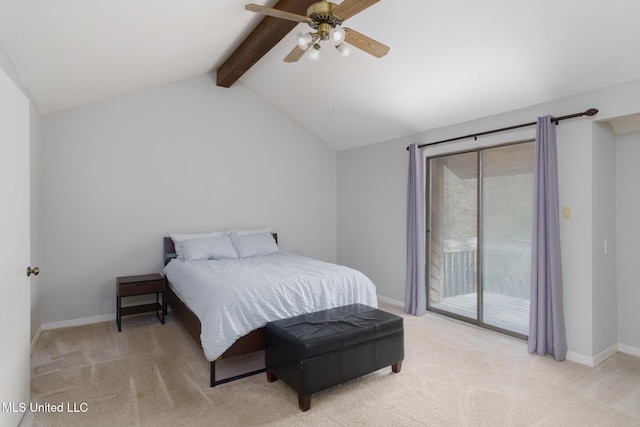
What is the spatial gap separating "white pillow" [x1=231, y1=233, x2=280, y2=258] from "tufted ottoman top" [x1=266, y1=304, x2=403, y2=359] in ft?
5.79

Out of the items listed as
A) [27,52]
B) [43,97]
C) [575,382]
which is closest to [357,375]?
[575,382]

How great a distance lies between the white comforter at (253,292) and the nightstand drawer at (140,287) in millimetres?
236

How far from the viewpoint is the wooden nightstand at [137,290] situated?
145 inches

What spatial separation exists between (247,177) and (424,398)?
358 cm

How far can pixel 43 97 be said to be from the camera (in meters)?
3.25

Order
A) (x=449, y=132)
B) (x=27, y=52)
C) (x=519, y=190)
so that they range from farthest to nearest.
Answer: (x=449, y=132) < (x=519, y=190) < (x=27, y=52)

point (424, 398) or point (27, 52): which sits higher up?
point (27, 52)

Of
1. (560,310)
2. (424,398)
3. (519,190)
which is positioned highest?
(519,190)

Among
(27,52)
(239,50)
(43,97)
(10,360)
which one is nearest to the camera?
(10,360)

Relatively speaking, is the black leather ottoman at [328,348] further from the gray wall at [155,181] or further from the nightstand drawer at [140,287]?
the gray wall at [155,181]

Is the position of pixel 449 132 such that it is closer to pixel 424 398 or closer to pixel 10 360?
pixel 424 398

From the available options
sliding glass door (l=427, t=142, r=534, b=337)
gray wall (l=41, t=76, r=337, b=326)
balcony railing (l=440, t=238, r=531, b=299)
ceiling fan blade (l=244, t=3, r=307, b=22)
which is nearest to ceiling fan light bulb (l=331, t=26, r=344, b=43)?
ceiling fan blade (l=244, t=3, r=307, b=22)

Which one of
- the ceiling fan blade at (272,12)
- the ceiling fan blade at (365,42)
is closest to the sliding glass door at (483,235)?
the ceiling fan blade at (365,42)

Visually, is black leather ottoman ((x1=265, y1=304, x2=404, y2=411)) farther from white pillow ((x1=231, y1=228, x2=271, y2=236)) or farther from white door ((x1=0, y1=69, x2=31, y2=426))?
white pillow ((x1=231, y1=228, x2=271, y2=236))
